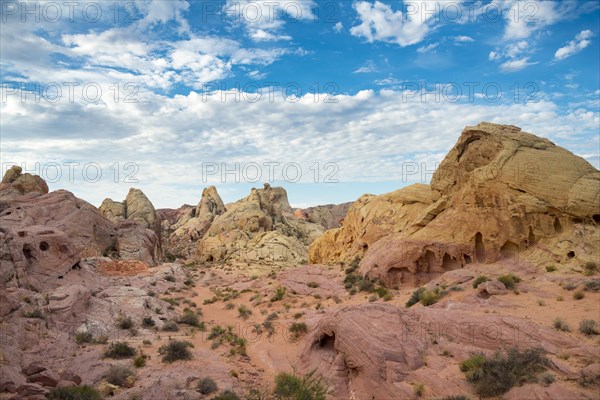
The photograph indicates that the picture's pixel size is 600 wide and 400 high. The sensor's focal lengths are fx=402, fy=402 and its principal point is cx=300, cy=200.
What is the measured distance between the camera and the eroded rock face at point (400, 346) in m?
10.5

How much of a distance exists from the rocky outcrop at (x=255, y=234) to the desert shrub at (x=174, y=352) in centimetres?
3225

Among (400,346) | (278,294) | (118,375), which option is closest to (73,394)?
(118,375)

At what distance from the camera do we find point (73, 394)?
9.41 m

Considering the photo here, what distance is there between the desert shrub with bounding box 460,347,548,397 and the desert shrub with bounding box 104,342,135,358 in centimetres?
1074

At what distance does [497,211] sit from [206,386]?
57.9 feet

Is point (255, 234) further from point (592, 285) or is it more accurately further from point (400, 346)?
point (400, 346)

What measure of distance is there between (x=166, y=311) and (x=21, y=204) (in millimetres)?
20583

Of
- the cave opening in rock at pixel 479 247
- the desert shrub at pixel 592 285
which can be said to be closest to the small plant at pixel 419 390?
the desert shrub at pixel 592 285

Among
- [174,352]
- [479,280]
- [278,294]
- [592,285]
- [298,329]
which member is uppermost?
[592,285]

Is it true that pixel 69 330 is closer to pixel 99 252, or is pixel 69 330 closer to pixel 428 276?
pixel 428 276

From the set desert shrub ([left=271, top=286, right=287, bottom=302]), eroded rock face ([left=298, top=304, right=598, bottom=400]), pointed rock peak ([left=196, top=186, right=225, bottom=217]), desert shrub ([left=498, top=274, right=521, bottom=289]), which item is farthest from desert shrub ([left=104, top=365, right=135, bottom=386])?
pointed rock peak ([left=196, top=186, right=225, bottom=217])

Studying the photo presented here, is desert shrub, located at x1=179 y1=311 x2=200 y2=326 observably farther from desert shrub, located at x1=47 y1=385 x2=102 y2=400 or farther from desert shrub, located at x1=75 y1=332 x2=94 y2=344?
desert shrub, located at x1=47 y1=385 x2=102 y2=400

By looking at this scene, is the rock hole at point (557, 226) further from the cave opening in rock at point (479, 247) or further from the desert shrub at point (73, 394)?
the desert shrub at point (73, 394)

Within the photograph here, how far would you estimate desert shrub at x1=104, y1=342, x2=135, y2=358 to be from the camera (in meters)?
13.6
